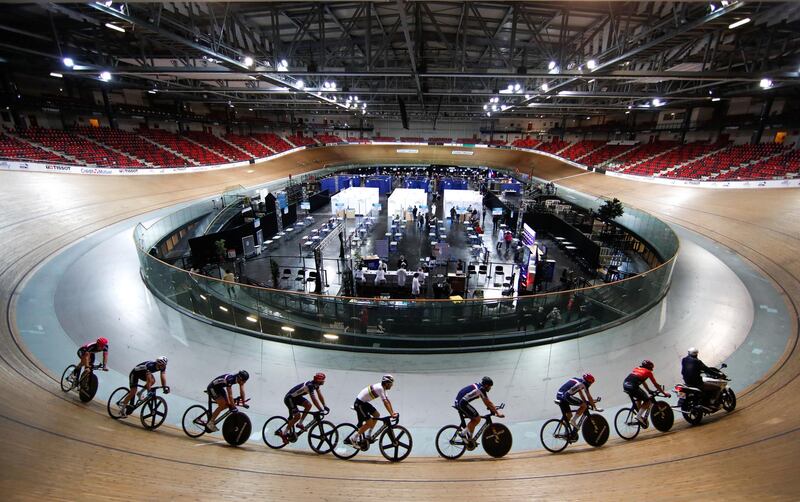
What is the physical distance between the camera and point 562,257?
15.8 meters

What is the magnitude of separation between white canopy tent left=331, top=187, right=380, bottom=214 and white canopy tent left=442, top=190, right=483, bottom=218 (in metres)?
4.90

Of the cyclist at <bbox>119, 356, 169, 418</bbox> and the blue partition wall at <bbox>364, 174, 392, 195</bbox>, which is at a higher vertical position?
the cyclist at <bbox>119, 356, 169, 418</bbox>

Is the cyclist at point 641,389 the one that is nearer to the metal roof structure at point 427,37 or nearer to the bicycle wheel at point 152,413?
the bicycle wheel at point 152,413

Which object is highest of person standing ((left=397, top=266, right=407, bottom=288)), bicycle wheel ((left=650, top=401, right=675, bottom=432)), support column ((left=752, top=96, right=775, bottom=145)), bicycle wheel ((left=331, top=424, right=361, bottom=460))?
support column ((left=752, top=96, right=775, bottom=145))

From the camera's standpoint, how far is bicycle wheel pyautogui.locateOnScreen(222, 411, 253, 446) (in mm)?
4453

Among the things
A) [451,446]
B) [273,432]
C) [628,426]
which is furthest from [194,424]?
[628,426]

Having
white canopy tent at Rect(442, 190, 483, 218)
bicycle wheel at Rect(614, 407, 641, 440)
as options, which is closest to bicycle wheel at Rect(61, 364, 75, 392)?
bicycle wheel at Rect(614, 407, 641, 440)

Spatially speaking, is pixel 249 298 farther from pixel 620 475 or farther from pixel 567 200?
pixel 567 200

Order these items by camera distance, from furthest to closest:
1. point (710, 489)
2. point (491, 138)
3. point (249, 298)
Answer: point (491, 138) < point (249, 298) < point (710, 489)

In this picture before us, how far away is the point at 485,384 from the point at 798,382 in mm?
5399

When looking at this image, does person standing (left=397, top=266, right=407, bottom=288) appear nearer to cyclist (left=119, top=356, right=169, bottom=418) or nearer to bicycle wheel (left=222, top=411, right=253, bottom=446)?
bicycle wheel (left=222, top=411, right=253, bottom=446)

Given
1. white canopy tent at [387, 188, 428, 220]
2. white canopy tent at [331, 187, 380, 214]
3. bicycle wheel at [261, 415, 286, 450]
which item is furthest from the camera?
white canopy tent at [331, 187, 380, 214]

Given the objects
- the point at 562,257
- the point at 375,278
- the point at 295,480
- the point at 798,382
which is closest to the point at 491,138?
the point at 562,257

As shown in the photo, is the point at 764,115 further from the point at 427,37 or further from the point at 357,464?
the point at 357,464
